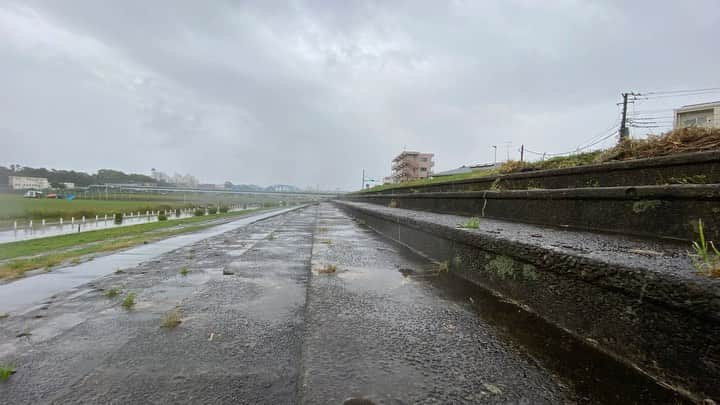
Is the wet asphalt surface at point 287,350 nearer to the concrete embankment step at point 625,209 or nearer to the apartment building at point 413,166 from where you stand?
the concrete embankment step at point 625,209

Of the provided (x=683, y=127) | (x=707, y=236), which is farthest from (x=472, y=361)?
(x=683, y=127)

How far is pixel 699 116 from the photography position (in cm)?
810

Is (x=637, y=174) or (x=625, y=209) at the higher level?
(x=637, y=174)

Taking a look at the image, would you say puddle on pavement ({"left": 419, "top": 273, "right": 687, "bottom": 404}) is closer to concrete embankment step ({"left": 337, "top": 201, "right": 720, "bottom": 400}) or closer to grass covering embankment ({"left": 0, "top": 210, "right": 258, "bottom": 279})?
concrete embankment step ({"left": 337, "top": 201, "right": 720, "bottom": 400})

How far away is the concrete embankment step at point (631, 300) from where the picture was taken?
872 millimetres

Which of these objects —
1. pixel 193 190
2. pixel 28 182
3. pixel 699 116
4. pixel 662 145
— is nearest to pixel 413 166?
pixel 699 116

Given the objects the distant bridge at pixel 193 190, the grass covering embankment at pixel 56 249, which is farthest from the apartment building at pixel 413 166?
the grass covering embankment at pixel 56 249

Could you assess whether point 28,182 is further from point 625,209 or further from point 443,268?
point 625,209

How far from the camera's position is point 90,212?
4894 cm

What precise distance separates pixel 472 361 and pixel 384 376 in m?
0.41

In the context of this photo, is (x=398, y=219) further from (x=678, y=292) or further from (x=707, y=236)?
(x=678, y=292)

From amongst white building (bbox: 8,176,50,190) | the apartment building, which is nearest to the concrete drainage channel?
the apartment building

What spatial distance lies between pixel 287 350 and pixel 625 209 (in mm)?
2692

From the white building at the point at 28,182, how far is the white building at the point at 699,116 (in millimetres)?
183441
